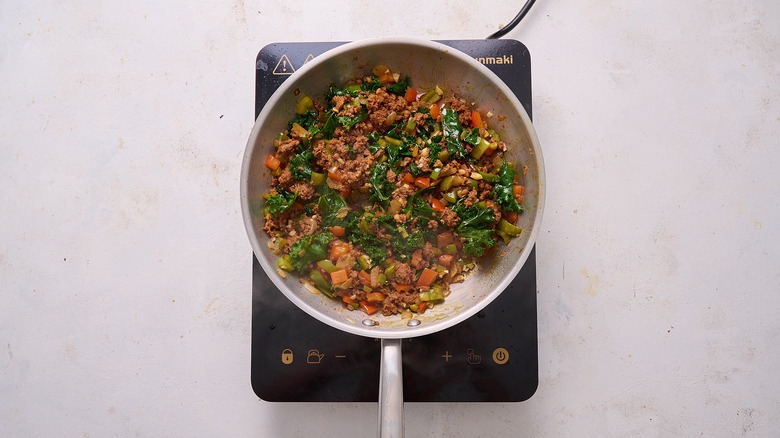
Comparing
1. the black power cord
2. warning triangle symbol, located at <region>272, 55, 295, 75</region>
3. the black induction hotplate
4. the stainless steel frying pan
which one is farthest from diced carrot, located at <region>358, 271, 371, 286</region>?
the black power cord

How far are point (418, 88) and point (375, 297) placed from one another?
2.38 feet

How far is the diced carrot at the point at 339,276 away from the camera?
156 centimetres

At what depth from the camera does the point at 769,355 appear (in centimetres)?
202

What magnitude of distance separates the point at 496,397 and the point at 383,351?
0.63 m

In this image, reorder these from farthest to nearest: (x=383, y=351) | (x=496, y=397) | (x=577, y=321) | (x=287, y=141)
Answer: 1. (x=577, y=321)
2. (x=496, y=397)
3. (x=287, y=141)
4. (x=383, y=351)

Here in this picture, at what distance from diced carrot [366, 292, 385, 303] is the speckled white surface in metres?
0.64

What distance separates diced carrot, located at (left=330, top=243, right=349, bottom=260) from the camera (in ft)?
5.18

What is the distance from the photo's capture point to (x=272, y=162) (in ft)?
5.13

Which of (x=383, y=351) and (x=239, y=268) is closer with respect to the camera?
(x=383, y=351)

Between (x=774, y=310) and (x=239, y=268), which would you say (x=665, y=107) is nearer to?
(x=774, y=310)

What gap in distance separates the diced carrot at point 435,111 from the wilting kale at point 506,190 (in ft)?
0.92

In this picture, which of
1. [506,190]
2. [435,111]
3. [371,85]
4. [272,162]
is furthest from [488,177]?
[272,162]

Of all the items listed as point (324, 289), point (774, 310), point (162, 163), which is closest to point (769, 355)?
point (774, 310)

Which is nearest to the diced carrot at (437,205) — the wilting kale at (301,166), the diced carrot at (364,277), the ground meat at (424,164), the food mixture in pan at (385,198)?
the food mixture in pan at (385,198)
